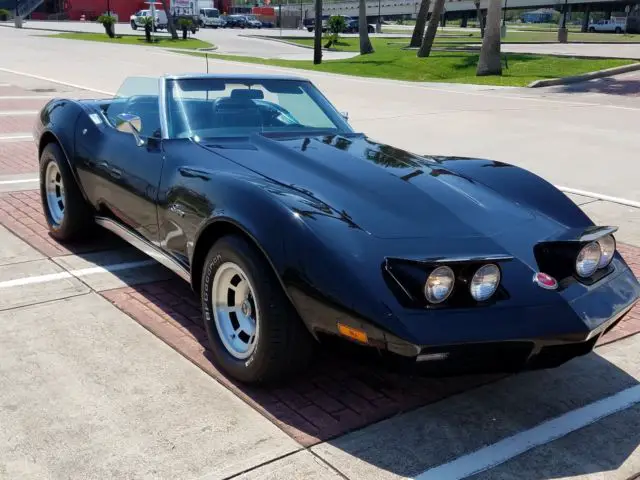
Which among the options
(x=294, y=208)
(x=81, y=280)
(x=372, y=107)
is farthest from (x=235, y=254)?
(x=372, y=107)

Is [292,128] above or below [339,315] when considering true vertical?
above

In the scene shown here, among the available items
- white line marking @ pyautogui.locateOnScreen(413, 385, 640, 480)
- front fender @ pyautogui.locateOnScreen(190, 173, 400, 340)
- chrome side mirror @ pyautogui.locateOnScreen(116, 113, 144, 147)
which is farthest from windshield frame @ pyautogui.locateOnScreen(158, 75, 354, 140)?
white line marking @ pyautogui.locateOnScreen(413, 385, 640, 480)

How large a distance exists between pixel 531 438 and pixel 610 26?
232 feet

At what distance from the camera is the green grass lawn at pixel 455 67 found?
76.1ft

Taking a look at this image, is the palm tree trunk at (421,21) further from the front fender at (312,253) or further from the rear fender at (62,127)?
the front fender at (312,253)

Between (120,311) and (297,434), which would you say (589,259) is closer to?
(297,434)

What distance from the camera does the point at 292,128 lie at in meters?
4.59

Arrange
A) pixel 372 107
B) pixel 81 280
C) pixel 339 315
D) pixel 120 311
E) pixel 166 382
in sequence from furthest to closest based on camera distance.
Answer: pixel 372 107
pixel 81 280
pixel 120 311
pixel 166 382
pixel 339 315

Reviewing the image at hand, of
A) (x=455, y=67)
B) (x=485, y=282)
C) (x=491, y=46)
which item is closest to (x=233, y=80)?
(x=485, y=282)

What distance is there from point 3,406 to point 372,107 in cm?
1337

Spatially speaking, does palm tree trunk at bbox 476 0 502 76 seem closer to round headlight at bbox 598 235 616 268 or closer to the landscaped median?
the landscaped median

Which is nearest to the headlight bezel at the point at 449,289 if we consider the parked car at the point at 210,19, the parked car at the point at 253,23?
the parked car at the point at 210,19

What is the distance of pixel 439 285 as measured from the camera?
291cm

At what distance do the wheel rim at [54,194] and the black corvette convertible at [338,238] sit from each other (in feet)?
3.02
